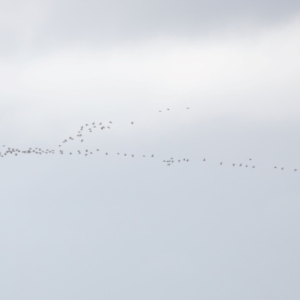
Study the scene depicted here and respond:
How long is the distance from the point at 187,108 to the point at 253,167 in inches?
769

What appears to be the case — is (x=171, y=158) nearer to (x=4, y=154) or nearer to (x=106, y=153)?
(x=106, y=153)

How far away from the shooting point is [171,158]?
621ft

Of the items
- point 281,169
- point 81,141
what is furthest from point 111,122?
point 281,169

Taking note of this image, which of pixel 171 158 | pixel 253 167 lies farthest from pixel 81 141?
pixel 253 167

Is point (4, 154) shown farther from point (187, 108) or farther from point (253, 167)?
point (253, 167)

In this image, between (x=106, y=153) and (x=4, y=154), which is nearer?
(x=106, y=153)

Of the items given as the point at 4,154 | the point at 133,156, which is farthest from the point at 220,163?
the point at 4,154

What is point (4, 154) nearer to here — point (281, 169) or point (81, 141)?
point (81, 141)

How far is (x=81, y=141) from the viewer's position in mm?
186750

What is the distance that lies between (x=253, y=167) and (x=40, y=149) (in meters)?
49.2

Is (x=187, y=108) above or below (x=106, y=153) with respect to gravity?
above

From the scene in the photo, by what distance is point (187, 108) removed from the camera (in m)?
180

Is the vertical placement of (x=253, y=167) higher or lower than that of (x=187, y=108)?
lower

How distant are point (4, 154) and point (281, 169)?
64894 mm
